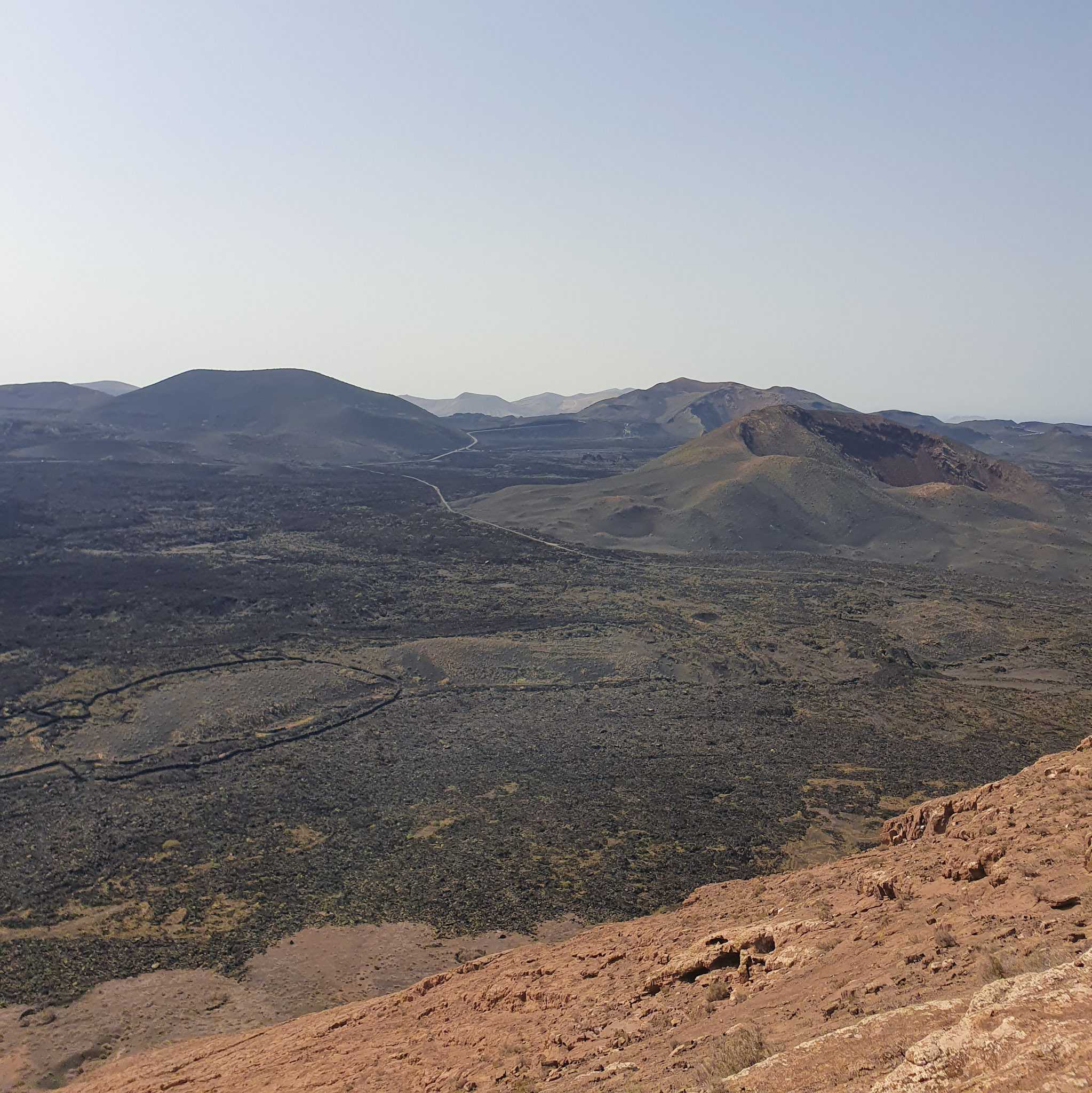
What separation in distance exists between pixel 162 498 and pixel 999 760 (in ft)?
229

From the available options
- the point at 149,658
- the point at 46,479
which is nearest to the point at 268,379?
the point at 46,479

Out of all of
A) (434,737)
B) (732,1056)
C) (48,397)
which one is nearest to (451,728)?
(434,737)

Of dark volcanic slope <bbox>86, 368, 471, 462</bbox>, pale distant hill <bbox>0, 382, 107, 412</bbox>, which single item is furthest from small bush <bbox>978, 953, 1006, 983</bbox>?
pale distant hill <bbox>0, 382, 107, 412</bbox>

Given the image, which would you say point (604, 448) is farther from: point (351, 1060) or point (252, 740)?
point (351, 1060)

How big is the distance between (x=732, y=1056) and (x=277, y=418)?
152543 millimetres

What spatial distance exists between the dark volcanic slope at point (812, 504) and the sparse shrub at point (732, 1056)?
178 feet

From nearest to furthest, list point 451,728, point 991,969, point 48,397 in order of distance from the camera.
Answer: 1. point 991,969
2. point 451,728
3. point 48,397

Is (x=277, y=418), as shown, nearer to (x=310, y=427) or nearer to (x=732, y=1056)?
(x=310, y=427)

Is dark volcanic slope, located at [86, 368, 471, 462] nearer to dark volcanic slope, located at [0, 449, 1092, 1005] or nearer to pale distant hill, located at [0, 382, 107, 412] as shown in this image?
pale distant hill, located at [0, 382, 107, 412]

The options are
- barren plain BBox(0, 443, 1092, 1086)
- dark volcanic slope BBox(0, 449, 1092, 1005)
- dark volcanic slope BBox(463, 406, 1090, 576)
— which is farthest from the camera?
dark volcanic slope BBox(463, 406, 1090, 576)

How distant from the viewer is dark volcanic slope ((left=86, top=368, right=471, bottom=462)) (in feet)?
422

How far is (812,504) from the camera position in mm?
68250

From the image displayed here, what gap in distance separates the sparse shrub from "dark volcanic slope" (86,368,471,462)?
118 meters

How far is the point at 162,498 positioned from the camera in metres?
75.6
